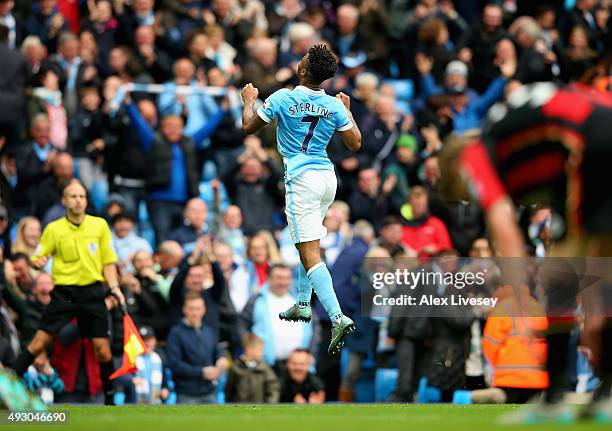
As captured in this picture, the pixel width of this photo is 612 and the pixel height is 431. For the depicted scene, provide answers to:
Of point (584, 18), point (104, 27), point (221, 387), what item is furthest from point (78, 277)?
point (584, 18)

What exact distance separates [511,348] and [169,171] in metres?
6.06

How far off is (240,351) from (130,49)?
5649 mm

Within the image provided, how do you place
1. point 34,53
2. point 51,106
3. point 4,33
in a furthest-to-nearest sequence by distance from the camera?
point 34,53, point 4,33, point 51,106

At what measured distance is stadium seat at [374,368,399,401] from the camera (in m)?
16.7

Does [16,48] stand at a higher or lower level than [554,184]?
higher

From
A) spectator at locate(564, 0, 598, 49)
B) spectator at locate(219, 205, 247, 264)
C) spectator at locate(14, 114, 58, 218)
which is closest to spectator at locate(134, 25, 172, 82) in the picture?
spectator at locate(14, 114, 58, 218)

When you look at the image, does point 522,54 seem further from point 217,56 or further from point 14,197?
point 14,197

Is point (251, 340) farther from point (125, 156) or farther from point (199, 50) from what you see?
point (199, 50)

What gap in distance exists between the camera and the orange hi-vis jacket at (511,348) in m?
14.3

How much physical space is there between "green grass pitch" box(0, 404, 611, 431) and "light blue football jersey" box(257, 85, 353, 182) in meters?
2.16

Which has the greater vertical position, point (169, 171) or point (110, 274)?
Answer: point (169, 171)

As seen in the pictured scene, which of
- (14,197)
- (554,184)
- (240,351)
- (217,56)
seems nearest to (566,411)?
(554,184)

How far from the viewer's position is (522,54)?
21.1 meters

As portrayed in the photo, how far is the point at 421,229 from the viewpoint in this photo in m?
18.2
